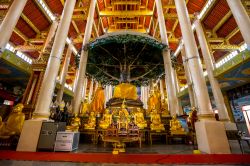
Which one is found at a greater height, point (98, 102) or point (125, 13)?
point (125, 13)

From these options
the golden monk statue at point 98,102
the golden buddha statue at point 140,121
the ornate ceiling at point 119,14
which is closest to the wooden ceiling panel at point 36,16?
the ornate ceiling at point 119,14

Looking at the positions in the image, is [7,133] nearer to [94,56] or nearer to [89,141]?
[89,141]

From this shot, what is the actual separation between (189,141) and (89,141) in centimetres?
358

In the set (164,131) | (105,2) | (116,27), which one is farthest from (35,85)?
(116,27)

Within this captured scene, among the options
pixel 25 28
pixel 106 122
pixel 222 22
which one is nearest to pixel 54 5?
pixel 25 28

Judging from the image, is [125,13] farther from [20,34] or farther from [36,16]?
[20,34]

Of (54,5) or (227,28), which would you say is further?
(54,5)

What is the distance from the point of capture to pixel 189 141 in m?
4.38

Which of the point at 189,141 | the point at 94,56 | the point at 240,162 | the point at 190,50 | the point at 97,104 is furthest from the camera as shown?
the point at 94,56

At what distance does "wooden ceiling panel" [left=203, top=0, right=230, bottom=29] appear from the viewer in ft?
33.0

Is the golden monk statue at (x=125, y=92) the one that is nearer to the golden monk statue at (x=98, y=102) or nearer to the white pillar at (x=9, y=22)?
the golden monk statue at (x=98, y=102)

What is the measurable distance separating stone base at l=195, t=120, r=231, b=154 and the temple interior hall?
2cm

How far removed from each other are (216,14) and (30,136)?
48.1 ft

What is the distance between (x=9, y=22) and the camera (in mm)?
5461
